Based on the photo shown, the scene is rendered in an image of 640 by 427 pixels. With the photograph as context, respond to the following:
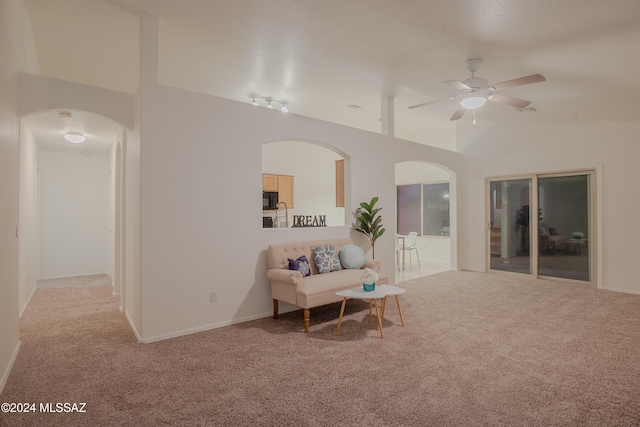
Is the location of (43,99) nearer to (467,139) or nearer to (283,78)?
(283,78)

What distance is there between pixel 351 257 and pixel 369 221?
2.70 feet

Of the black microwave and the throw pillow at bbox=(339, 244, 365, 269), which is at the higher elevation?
the black microwave

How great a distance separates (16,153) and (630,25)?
17.5 ft

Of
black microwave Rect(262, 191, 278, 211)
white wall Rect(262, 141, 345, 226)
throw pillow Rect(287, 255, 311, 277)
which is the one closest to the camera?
throw pillow Rect(287, 255, 311, 277)

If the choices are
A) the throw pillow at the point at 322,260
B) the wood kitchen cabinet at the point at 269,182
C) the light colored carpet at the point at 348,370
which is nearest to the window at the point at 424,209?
the wood kitchen cabinet at the point at 269,182

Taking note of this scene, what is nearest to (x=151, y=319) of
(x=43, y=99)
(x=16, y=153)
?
(x=16, y=153)

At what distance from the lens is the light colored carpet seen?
7.43ft

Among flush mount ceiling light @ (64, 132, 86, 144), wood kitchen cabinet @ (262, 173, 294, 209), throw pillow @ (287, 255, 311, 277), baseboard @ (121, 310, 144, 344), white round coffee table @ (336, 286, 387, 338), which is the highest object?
flush mount ceiling light @ (64, 132, 86, 144)

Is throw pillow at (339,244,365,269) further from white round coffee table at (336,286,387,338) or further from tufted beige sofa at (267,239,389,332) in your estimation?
white round coffee table at (336,286,387,338)

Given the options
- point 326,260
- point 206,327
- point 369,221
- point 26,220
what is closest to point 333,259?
point 326,260

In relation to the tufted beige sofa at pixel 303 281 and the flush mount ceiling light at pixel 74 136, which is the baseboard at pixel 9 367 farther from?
the flush mount ceiling light at pixel 74 136

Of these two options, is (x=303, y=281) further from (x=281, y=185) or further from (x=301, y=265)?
(x=281, y=185)

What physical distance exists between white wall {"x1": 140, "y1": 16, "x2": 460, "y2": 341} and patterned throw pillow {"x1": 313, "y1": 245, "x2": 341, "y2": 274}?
347mm

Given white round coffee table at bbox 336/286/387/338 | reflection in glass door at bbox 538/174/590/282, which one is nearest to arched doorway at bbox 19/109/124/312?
white round coffee table at bbox 336/286/387/338
